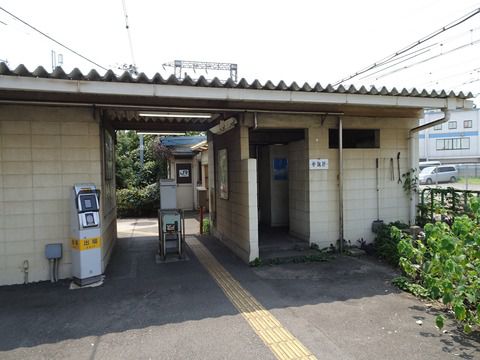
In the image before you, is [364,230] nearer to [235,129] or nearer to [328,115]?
[328,115]

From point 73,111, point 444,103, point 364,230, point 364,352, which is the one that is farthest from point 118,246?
point 444,103

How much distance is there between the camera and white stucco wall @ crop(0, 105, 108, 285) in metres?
5.30

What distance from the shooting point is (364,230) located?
23.7ft

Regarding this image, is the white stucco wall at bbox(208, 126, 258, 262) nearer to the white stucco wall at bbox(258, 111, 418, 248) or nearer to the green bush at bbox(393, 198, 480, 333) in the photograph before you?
the white stucco wall at bbox(258, 111, 418, 248)

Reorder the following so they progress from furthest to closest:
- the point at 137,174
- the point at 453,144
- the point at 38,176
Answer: the point at 453,144, the point at 137,174, the point at 38,176

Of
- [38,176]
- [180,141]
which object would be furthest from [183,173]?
[38,176]

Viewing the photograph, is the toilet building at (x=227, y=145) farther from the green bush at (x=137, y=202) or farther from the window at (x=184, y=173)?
the window at (x=184, y=173)

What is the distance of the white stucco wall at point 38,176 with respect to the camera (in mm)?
5301

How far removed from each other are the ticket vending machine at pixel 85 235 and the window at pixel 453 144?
132 ft

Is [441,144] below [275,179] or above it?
above

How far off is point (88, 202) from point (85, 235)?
0.51 m

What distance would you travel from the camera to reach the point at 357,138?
793cm

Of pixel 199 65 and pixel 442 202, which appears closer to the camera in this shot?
pixel 442 202

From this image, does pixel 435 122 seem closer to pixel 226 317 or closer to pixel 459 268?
pixel 459 268
